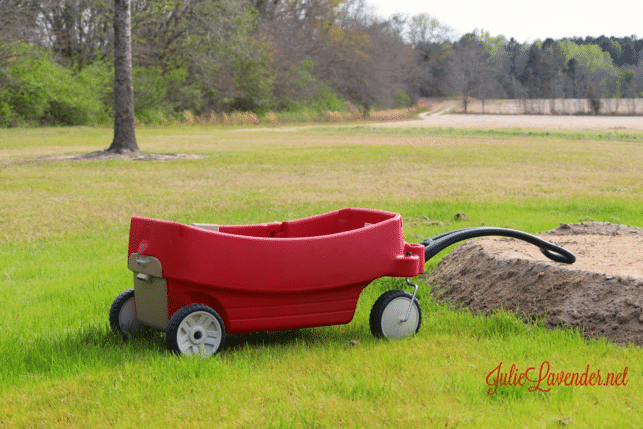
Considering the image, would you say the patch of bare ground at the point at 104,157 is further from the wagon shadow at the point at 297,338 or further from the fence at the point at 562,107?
the fence at the point at 562,107

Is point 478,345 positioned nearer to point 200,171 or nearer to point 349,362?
point 349,362

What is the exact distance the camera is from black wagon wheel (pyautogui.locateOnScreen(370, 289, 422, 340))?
408 centimetres

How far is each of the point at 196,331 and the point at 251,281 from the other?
15.8 inches

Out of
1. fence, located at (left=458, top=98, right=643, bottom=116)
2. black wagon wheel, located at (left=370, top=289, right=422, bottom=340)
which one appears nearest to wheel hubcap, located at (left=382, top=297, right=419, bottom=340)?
black wagon wheel, located at (left=370, top=289, right=422, bottom=340)

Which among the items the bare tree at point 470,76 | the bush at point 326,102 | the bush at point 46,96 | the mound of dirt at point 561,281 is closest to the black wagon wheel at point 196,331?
the mound of dirt at point 561,281

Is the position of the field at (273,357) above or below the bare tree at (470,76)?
below

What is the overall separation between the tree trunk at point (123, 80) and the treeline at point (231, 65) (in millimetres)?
A: 14836

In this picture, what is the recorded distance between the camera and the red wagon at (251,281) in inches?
144

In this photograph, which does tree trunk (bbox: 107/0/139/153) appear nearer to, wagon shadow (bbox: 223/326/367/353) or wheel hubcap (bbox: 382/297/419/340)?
wagon shadow (bbox: 223/326/367/353)

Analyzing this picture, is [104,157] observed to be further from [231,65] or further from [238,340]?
[231,65]

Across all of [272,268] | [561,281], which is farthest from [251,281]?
[561,281]

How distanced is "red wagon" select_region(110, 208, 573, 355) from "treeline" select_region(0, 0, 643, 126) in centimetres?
3031

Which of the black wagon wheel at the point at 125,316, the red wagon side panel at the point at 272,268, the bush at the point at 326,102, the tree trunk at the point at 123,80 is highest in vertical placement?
the bush at the point at 326,102

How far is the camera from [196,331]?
3.67 metres
